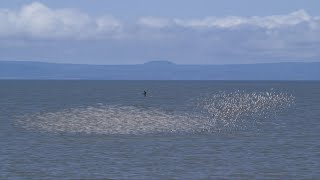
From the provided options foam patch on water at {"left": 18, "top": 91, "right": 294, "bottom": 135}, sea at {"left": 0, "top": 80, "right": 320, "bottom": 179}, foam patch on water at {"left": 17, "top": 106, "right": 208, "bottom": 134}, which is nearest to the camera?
sea at {"left": 0, "top": 80, "right": 320, "bottom": 179}

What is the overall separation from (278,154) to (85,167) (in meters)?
14.4

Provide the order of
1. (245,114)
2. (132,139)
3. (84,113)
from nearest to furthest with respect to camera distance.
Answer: (132,139) → (84,113) → (245,114)

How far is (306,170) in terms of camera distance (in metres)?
40.9

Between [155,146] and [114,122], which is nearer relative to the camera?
[155,146]

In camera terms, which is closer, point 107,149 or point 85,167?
point 85,167

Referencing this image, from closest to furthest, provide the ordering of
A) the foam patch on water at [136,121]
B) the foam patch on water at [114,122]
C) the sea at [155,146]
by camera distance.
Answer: the sea at [155,146], the foam patch on water at [114,122], the foam patch on water at [136,121]

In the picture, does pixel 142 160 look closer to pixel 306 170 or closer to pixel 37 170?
pixel 37 170

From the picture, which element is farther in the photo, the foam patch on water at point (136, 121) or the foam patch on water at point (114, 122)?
the foam patch on water at point (136, 121)

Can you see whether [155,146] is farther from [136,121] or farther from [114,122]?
[136,121]

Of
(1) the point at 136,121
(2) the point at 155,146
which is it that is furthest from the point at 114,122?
(2) the point at 155,146

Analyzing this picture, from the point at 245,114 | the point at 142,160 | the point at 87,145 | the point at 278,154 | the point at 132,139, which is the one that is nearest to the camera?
the point at 142,160

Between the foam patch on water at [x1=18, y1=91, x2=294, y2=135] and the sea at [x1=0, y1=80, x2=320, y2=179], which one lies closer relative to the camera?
the sea at [x1=0, y1=80, x2=320, y2=179]

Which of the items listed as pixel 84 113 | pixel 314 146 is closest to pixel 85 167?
pixel 314 146

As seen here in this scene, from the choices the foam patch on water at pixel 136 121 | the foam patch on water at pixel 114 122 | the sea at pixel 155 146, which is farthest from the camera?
the foam patch on water at pixel 136 121
